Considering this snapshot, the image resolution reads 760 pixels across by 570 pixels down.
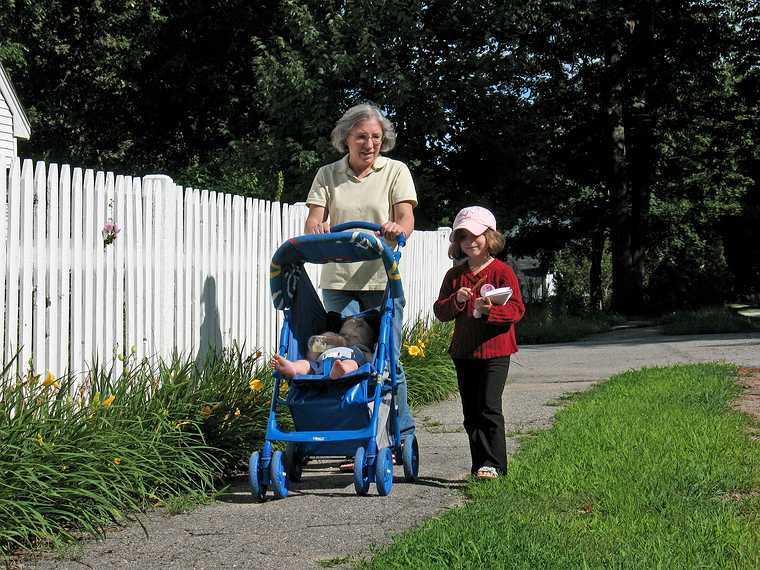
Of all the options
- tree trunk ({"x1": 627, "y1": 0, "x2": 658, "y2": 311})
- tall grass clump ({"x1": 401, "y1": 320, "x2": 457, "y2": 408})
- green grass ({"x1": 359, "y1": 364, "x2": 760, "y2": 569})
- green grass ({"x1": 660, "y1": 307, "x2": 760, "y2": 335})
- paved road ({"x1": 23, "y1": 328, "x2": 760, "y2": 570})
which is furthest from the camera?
tree trunk ({"x1": 627, "y1": 0, "x2": 658, "y2": 311})

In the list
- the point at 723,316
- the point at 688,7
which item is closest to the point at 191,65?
the point at 688,7

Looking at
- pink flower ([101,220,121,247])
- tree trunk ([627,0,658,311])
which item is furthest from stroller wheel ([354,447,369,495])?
tree trunk ([627,0,658,311])

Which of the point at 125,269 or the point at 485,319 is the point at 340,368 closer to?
the point at 485,319

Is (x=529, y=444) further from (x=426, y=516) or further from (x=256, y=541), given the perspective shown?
(x=256, y=541)

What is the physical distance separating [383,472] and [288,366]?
Answer: 0.73m

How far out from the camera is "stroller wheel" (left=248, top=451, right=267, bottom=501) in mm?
5320

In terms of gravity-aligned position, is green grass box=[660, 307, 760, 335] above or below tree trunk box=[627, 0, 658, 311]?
below

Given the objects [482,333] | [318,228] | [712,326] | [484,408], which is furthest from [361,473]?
[712,326]

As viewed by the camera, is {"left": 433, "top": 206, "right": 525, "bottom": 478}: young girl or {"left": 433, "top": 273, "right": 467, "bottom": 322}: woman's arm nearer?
{"left": 433, "top": 206, "right": 525, "bottom": 478}: young girl

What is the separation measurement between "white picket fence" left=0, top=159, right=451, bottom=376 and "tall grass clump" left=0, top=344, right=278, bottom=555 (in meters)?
0.19

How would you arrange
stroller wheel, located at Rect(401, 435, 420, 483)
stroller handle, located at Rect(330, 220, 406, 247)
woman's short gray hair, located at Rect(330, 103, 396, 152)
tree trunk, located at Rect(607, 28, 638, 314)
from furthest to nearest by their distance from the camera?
tree trunk, located at Rect(607, 28, 638, 314) < woman's short gray hair, located at Rect(330, 103, 396, 152) < stroller handle, located at Rect(330, 220, 406, 247) < stroller wheel, located at Rect(401, 435, 420, 483)

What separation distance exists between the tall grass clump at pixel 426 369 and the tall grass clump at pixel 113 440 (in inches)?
95.4

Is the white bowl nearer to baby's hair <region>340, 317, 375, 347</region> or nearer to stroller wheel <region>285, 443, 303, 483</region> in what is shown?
baby's hair <region>340, 317, 375, 347</region>

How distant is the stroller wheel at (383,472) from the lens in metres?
5.35
